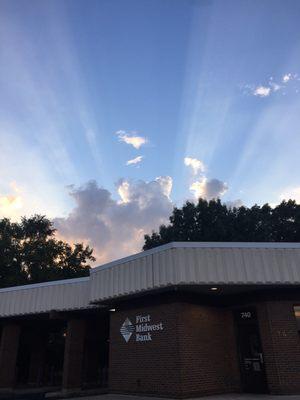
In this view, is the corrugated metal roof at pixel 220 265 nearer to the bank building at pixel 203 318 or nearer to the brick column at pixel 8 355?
the bank building at pixel 203 318

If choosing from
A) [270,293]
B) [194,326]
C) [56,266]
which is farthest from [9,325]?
[56,266]

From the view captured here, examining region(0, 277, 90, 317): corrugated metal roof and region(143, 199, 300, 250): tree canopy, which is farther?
region(143, 199, 300, 250): tree canopy

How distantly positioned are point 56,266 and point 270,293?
34.8m

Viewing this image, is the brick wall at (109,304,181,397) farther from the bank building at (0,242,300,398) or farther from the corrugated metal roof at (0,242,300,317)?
the corrugated metal roof at (0,242,300,317)

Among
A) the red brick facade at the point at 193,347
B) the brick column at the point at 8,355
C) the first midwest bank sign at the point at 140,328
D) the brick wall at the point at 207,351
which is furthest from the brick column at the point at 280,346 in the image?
the brick column at the point at 8,355

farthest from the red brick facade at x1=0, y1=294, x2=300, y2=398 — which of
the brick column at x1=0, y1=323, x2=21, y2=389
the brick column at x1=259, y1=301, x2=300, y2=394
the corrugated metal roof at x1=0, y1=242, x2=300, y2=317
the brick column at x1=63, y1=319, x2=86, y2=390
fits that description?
the brick column at x1=0, y1=323, x2=21, y2=389

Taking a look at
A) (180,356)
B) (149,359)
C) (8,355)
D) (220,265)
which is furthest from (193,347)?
(8,355)

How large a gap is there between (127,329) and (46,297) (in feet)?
21.5

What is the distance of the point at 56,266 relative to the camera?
45.9m

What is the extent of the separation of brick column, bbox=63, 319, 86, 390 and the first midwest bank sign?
4859 mm

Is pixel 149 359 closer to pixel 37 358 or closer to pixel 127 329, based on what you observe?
pixel 127 329

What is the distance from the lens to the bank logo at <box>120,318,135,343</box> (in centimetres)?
1652

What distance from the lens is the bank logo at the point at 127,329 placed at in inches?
650

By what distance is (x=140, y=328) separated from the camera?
16.0 meters
